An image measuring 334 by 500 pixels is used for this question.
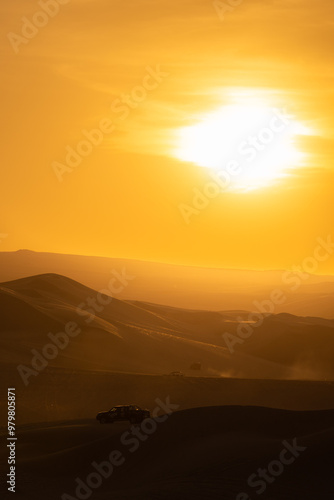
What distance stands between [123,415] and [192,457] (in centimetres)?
1108

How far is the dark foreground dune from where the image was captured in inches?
762

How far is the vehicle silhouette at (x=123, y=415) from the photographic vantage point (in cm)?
3253

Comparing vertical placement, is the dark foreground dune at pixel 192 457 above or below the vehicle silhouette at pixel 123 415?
below

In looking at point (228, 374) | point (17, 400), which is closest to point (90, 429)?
point (17, 400)

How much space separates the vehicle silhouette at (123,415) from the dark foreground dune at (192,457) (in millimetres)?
3851

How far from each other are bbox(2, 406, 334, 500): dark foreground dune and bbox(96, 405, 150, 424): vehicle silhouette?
152 inches

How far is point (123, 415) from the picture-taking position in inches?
1289

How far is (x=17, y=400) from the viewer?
39.4 metres

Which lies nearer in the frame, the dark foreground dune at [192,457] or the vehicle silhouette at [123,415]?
the dark foreground dune at [192,457]

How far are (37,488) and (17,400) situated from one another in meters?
18.6

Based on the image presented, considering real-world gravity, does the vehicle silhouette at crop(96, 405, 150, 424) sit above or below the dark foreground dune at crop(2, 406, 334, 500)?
above

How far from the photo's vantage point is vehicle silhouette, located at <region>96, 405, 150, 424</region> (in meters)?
32.5

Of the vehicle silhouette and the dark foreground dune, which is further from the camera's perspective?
the vehicle silhouette

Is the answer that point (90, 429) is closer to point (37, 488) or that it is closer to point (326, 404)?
point (37, 488)
